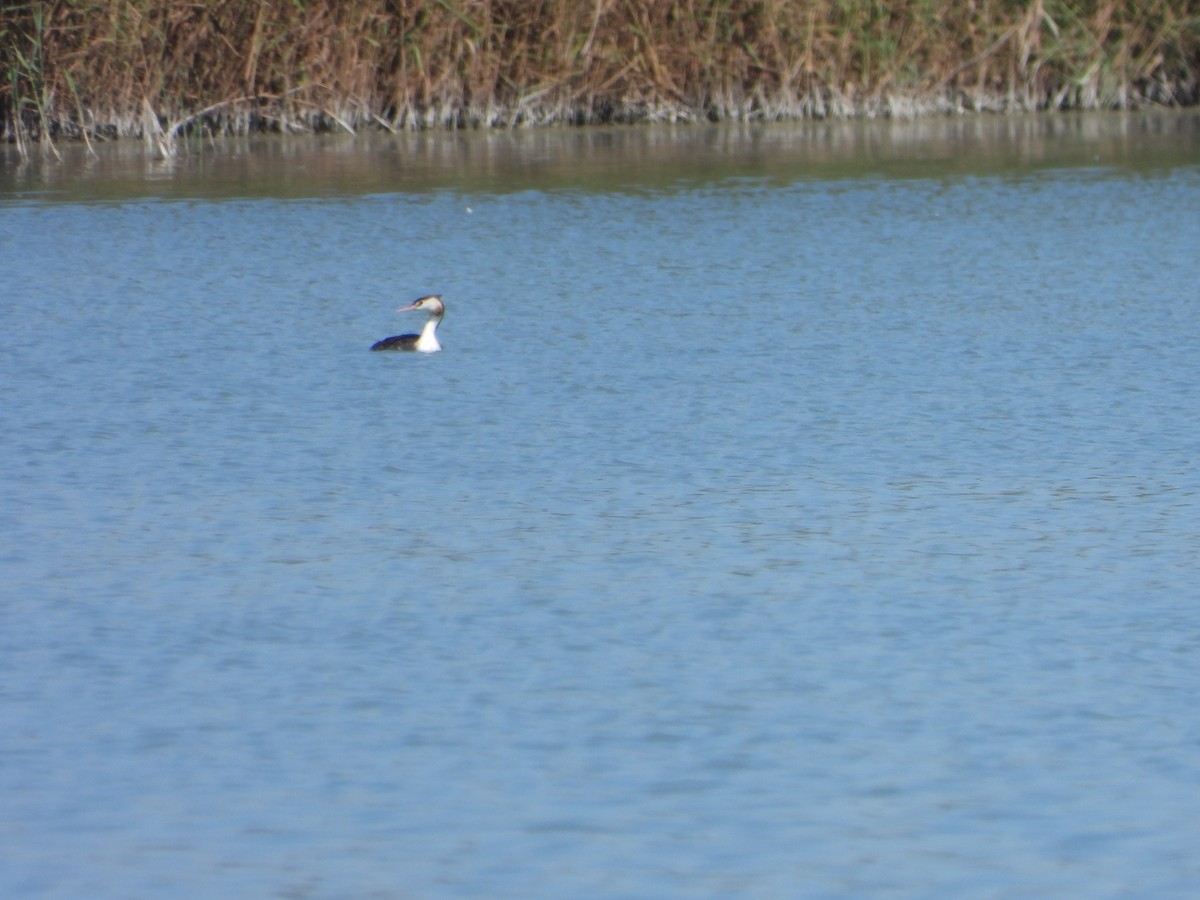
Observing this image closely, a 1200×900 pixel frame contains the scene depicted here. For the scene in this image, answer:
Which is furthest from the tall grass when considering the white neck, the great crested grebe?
the white neck

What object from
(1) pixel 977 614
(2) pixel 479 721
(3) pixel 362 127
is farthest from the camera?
(3) pixel 362 127

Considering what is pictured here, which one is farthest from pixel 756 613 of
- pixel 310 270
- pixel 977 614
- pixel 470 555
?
pixel 310 270

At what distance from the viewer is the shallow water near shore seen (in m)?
3.44

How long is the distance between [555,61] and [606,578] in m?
13.3

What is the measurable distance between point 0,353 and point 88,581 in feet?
11.3

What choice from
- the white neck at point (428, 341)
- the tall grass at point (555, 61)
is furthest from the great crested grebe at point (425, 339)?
the tall grass at point (555, 61)

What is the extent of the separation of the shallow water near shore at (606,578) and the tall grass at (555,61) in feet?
19.7

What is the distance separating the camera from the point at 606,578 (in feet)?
16.3

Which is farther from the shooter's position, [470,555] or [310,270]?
[310,270]

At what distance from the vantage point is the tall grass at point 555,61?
16.3m

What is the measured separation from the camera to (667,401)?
7.06 metres

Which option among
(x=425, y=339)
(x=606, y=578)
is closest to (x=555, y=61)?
(x=425, y=339)

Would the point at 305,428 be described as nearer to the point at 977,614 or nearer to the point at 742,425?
the point at 742,425

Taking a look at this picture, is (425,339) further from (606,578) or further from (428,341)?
→ (606,578)
